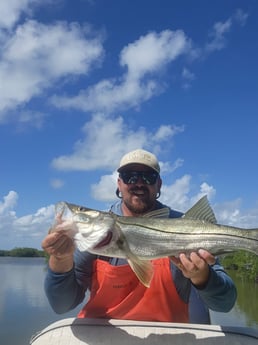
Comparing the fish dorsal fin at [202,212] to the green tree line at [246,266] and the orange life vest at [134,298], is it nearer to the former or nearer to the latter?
the orange life vest at [134,298]

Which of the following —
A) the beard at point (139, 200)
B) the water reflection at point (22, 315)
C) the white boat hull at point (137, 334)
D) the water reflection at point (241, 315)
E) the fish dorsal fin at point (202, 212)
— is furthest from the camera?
the water reflection at point (241, 315)

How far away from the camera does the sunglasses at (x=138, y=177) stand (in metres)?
5.62

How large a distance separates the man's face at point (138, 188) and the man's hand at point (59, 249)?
4.00 ft

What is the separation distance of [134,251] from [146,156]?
169cm

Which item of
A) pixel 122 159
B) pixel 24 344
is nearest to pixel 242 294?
pixel 24 344

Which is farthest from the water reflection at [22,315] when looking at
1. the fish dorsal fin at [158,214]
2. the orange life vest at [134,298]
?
the fish dorsal fin at [158,214]

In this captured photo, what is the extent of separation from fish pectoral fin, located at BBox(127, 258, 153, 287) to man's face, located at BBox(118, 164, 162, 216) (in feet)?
4.21

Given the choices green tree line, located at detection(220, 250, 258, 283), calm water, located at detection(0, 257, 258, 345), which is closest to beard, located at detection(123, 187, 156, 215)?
calm water, located at detection(0, 257, 258, 345)

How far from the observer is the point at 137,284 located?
5.06 meters

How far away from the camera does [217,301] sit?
491 centimetres

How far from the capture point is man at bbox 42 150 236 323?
4.62 meters

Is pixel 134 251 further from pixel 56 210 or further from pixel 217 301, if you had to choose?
pixel 217 301

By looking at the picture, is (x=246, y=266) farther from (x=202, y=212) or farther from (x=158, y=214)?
(x=158, y=214)

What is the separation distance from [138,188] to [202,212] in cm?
107
